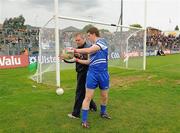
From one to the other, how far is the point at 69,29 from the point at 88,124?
6670mm

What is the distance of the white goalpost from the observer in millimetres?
11688

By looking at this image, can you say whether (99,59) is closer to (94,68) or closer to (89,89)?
(94,68)

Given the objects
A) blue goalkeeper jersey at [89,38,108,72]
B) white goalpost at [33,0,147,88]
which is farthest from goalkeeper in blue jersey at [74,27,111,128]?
white goalpost at [33,0,147,88]

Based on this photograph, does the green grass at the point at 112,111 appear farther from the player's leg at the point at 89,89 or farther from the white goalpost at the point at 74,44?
the white goalpost at the point at 74,44

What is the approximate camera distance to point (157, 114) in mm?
7801

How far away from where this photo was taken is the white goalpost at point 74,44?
1169 centimetres

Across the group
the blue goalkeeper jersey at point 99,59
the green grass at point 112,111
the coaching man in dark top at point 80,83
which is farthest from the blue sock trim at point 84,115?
the blue goalkeeper jersey at point 99,59

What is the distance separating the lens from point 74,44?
13383 millimetres

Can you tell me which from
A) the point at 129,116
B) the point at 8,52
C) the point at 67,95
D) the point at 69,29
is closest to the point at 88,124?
the point at 129,116

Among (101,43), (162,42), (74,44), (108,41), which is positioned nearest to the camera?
(101,43)

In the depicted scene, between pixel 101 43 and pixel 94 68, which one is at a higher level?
pixel 101 43

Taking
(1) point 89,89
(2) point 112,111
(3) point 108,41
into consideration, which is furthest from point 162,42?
(1) point 89,89

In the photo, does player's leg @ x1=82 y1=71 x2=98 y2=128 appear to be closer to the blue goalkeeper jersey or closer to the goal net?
the blue goalkeeper jersey

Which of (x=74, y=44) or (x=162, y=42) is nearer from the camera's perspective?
(x=74, y=44)
